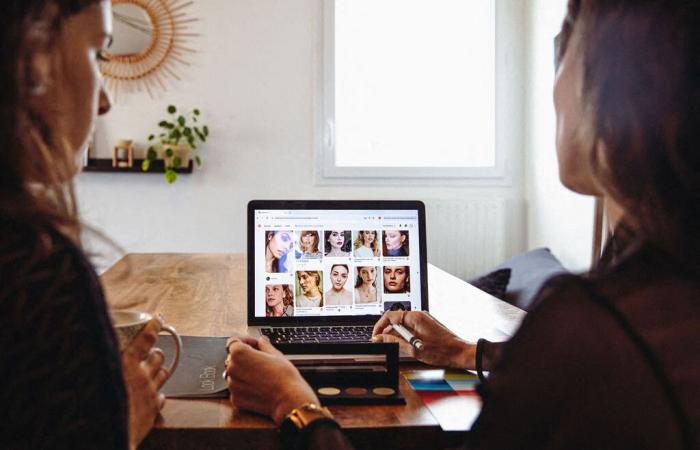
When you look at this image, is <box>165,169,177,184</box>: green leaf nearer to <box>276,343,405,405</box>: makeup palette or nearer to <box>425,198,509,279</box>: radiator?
<box>425,198,509,279</box>: radiator

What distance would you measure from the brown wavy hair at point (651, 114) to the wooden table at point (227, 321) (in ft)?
1.38

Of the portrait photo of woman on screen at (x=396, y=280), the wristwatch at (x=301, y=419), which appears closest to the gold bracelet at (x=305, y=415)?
the wristwatch at (x=301, y=419)

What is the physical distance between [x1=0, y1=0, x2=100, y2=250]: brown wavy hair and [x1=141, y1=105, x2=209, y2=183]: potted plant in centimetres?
330

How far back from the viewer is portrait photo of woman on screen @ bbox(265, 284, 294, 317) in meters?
1.47

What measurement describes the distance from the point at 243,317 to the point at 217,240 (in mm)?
2569

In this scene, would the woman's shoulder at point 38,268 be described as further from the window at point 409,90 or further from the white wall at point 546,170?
the window at point 409,90

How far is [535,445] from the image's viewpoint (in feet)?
1.86

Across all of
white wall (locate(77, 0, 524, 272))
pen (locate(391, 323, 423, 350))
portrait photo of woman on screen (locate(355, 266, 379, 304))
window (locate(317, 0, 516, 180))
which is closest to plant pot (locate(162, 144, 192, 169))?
white wall (locate(77, 0, 524, 272))

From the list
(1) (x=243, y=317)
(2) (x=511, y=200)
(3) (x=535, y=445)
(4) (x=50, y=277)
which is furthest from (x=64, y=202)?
(2) (x=511, y=200)

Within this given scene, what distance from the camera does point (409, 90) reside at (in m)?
4.11

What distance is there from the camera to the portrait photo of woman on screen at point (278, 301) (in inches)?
57.7

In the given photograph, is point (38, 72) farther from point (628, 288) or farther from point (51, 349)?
point (628, 288)

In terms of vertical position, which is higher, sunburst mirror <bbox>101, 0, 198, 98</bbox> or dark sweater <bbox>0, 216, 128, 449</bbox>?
sunburst mirror <bbox>101, 0, 198, 98</bbox>

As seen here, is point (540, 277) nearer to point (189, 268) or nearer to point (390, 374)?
point (189, 268)
